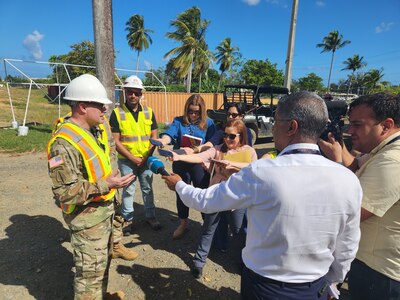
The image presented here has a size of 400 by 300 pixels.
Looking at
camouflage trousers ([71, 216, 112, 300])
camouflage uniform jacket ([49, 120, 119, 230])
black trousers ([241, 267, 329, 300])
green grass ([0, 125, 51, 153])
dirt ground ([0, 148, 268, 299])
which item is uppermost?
camouflage uniform jacket ([49, 120, 119, 230])

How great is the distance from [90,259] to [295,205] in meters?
1.68

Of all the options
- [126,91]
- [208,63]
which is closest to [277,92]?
[126,91]

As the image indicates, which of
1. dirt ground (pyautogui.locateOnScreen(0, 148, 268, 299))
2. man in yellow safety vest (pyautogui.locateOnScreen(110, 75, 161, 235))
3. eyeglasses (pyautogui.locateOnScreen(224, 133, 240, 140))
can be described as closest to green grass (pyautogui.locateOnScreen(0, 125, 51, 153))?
dirt ground (pyautogui.locateOnScreen(0, 148, 268, 299))

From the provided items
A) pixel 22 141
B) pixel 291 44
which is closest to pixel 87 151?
pixel 22 141

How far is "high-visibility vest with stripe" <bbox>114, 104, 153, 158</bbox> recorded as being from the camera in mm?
3268

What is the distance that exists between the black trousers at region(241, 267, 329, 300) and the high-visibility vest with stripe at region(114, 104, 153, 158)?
2361mm

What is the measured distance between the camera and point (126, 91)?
10.8ft

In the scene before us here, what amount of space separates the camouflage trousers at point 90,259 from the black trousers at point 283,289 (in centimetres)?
127

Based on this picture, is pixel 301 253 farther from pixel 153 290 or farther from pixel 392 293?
pixel 153 290

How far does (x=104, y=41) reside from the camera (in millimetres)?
4879

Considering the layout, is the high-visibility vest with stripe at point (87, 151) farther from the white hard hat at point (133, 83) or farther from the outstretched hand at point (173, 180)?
the white hard hat at point (133, 83)

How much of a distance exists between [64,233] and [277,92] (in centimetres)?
837

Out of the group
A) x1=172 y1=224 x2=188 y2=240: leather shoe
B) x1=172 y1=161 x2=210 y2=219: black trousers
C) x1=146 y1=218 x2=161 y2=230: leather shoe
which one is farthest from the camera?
x1=146 y1=218 x2=161 y2=230: leather shoe

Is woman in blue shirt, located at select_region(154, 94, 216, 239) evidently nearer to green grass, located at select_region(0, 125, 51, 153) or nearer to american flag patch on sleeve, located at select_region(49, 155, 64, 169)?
american flag patch on sleeve, located at select_region(49, 155, 64, 169)
